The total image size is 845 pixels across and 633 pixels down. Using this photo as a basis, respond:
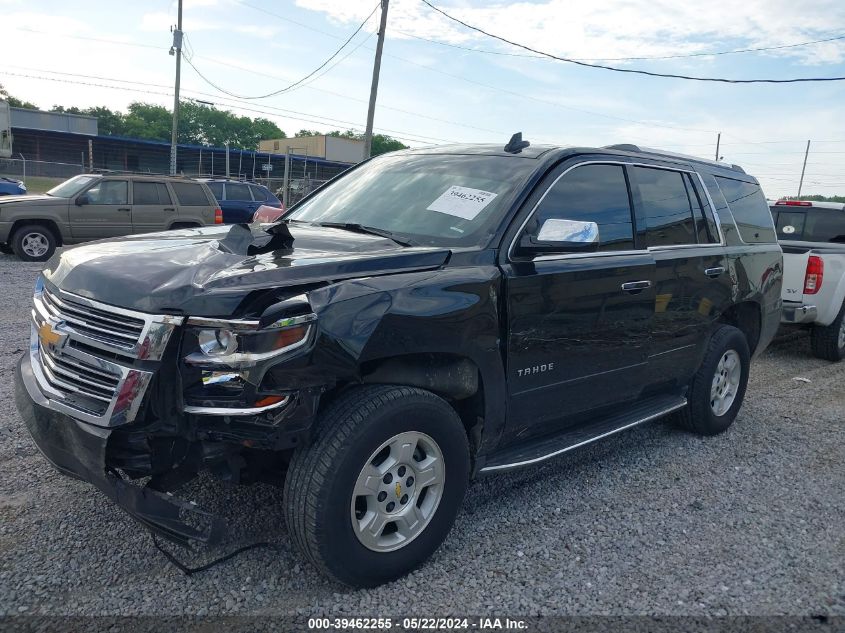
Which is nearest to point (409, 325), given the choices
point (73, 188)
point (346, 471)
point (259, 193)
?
point (346, 471)

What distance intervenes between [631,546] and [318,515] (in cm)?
169

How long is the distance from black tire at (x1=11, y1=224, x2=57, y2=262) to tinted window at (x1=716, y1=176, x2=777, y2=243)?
11.9m

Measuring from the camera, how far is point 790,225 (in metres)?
9.29

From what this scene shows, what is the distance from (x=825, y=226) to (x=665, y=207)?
5.86 m

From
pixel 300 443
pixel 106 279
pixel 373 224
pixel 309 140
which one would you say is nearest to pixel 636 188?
pixel 373 224

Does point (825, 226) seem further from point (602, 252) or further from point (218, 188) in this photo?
point (218, 188)

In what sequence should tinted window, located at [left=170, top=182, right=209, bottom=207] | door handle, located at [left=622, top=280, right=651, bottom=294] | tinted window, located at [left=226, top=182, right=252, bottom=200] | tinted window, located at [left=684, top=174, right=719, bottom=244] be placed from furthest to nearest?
tinted window, located at [left=226, top=182, right=252, bottom=200] < tinted window, located at [left=170, top=182, right=209, bottom=207] < tinted window, located at [left=684, top=174, right=719, bottom=244] < door handle, located at [left=622, top=280, right=651, bottom=294]

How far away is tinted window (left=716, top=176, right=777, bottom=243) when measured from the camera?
5.27 metres

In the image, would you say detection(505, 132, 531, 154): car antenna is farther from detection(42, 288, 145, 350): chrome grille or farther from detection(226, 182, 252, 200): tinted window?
detection(226, 182, 252, 200): tinted window

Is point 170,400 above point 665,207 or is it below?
below

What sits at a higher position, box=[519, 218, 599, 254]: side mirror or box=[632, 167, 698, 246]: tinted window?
box=[632, 167, 698, 246]: tinted window

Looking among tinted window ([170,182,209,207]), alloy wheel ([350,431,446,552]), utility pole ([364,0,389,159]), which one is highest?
utility pole ([364,0,389,159])

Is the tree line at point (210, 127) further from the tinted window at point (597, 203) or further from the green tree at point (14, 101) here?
the tinted window at point (597, 203)

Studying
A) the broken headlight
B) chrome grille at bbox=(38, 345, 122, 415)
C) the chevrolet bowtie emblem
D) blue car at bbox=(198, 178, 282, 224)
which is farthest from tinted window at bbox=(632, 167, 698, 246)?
blue car at bbox=(198, 178, 282, 224)
